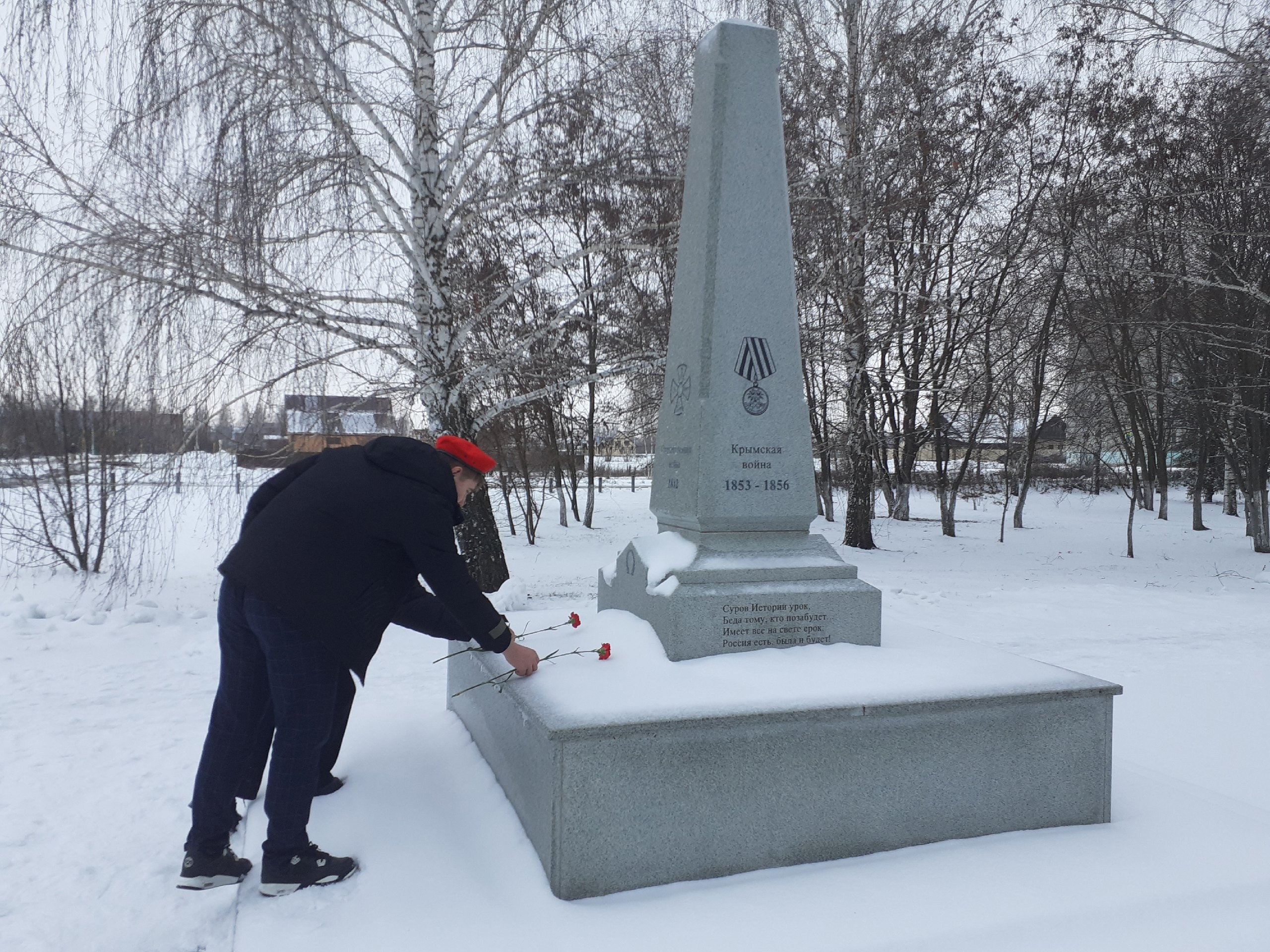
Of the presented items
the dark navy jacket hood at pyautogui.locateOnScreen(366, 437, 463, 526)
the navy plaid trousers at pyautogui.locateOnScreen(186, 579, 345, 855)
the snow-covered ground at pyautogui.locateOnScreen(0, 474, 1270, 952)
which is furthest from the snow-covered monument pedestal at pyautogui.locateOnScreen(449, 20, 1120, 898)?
the dark navy jacket hood at pyautogui.locateOnScreen(366, 437, 463, 526)

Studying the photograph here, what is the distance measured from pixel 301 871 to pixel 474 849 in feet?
2.01

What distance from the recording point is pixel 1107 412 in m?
26.5

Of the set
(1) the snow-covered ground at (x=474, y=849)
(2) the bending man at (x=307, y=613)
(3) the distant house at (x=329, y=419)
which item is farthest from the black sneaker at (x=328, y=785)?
(3) the distant house at (x=329, y=419)

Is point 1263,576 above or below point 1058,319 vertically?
below

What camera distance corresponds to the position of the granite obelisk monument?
12.5 ft

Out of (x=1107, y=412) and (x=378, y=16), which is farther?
(x=1107, y=412)

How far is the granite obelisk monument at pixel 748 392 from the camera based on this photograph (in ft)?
12.5

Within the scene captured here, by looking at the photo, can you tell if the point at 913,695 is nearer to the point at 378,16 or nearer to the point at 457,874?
the point at 457,874

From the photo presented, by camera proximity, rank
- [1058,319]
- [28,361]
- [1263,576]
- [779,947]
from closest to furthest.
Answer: [779,947], [28,361], [1263,576], [1058,319]

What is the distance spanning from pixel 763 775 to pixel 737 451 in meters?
1.51

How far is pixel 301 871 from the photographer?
278 centimetres

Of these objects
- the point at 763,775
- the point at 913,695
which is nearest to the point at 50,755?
the point at 763,775

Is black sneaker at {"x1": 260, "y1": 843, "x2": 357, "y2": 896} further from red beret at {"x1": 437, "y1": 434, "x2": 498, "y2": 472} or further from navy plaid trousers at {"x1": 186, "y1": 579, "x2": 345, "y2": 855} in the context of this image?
red beret at {"x1": 437, "y1": 434, "x2": 498, "y2": 472}

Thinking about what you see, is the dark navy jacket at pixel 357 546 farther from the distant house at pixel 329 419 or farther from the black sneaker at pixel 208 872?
the distant house at pixel 329 419
